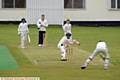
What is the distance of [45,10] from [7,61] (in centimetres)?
2945

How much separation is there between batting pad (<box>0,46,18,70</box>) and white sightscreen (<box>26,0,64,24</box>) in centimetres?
2406

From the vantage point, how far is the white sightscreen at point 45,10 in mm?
52031

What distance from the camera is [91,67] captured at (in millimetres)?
21312

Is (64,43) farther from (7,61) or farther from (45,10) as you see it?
(45,10)

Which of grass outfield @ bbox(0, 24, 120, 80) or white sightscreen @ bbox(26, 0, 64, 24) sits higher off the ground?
white sightscreen @ bbox(26, 0, 64, 24)

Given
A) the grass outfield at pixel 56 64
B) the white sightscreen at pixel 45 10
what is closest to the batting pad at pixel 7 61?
the grass outfield at pixel 56 64

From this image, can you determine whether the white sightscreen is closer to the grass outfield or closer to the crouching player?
the grass outfield

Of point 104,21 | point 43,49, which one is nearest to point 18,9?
point 104,21

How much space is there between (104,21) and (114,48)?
23721 millimetres

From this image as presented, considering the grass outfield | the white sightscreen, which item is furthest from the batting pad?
the white sightscreen

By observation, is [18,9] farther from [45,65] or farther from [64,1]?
[45,65]

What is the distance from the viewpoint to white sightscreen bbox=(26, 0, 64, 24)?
52.0 metres

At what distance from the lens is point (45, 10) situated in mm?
52219

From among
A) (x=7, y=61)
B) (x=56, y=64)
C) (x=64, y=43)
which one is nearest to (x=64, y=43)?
(x=64, y=43)
